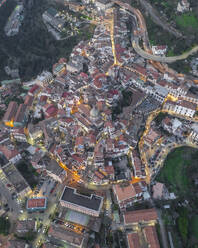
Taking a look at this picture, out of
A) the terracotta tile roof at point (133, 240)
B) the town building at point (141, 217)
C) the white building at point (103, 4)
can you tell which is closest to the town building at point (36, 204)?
the town building at point (141, 217)

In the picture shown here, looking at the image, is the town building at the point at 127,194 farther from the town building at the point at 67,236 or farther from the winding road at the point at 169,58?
the winding road at the point at 169,58

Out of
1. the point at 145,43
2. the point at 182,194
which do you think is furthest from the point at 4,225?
the point at 145,43

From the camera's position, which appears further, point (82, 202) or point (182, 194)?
point (182, 194)

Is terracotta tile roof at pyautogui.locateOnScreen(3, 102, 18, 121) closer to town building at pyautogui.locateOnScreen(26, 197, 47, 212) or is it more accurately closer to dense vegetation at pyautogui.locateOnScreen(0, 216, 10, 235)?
town building at pyautogui.locateOnScreen(26, 197, 47, 212)

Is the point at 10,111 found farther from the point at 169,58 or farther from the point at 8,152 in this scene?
the point at 169,58

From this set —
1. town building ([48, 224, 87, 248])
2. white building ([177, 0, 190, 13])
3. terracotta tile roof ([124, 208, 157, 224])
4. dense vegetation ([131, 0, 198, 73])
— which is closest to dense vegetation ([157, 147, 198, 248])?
terracotta tile roof ([124, 208, 157, 224])

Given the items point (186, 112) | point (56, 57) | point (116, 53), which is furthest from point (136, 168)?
point (56, 57)

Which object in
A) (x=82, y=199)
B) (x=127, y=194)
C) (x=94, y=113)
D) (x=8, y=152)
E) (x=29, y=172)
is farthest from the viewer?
(x=94, y=113)
